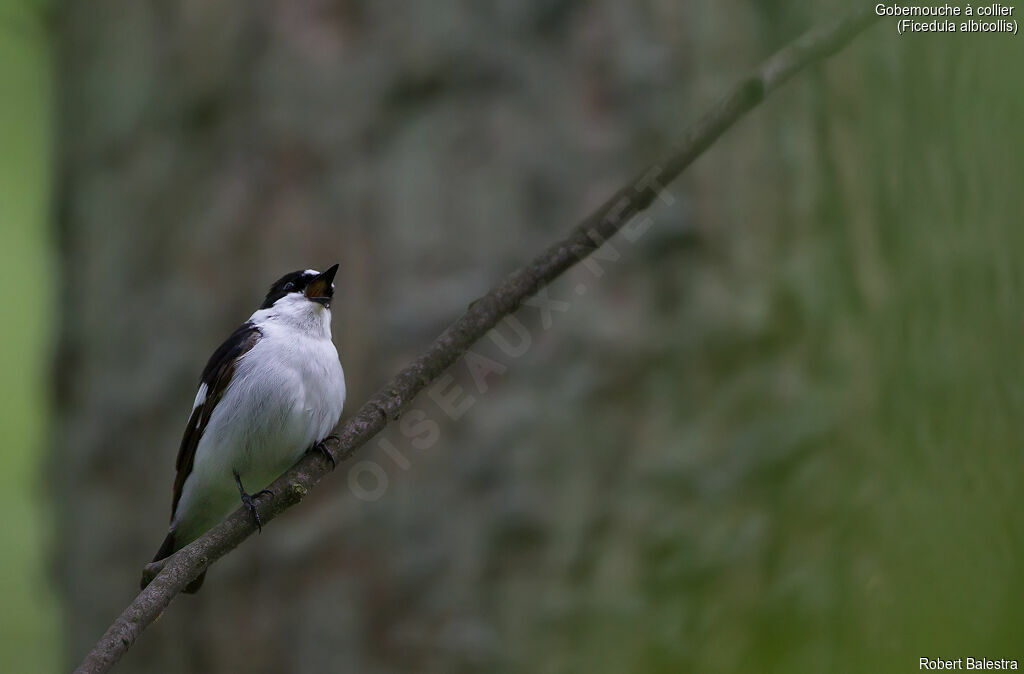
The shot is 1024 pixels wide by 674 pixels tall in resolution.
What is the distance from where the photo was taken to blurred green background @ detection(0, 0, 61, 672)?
3201 mm

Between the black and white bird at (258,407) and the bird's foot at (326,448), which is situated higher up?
the black and white bird at (258,407)

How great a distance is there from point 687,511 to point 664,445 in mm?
155

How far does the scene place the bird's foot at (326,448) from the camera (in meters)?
1.40

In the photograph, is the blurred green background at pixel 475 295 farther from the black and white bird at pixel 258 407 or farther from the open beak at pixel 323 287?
the open beak at pixel 323 287

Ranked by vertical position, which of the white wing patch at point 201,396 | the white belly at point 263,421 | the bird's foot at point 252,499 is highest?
the white wing patch at point 201,396

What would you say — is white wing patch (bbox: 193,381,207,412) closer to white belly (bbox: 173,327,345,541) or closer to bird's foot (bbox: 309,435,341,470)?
white belly (bbox: 173,327,345,541)

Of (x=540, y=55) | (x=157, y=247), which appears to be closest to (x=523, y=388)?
(x=540, y=55)

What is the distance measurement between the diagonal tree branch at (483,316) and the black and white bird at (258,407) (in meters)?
0.35

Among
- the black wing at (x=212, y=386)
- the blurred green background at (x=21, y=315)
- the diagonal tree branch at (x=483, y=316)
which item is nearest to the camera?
the diagonal tree branch at (x=483, y=316)

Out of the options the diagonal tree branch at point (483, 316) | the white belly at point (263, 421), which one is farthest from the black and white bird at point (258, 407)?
the diagonal tree branch at point (483, 316)

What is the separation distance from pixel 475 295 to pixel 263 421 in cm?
59

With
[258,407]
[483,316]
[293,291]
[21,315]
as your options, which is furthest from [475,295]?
[21,315]

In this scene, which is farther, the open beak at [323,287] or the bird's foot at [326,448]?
the open beak at [323,287]

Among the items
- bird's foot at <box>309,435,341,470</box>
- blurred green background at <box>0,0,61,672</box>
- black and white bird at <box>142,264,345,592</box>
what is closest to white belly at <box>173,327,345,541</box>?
black and white bird at <box>142,264,345,592</box>
